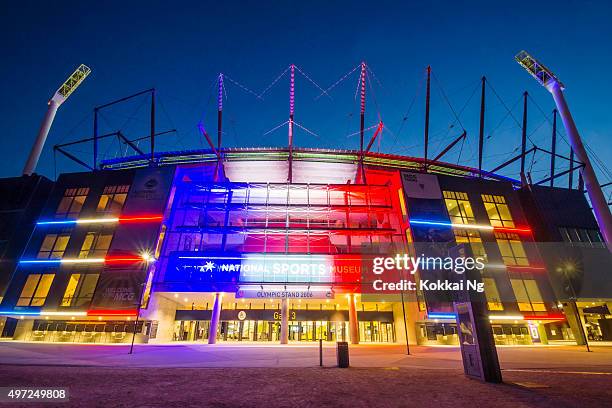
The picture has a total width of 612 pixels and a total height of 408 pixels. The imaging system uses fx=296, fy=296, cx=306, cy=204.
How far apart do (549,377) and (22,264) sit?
150 ft

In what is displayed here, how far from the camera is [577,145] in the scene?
4062 centimetres

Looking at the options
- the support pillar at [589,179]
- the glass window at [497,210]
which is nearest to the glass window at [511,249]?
the glass window at [497,210]

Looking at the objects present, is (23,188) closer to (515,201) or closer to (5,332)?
(5,332)

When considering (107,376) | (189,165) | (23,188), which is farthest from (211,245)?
(107,376)

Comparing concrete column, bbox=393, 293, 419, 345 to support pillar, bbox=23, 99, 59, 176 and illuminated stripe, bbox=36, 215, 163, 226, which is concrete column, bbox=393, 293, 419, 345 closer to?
illuminated stripe, bbox=36, 215, 163, 226

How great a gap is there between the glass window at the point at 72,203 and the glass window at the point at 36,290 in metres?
7.55

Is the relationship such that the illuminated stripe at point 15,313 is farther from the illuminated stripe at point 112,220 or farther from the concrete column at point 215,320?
the concrete column at point 215,320

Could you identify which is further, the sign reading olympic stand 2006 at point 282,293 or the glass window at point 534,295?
the glass window at point 534,295

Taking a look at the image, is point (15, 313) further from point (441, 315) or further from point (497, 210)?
point (497, 210)

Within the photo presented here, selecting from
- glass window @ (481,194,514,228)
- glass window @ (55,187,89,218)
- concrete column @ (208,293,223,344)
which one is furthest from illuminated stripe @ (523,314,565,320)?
glass window @ (55,187,89,218)

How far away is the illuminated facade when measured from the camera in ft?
100

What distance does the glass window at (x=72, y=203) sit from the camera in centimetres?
3649

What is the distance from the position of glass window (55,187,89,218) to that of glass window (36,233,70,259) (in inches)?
104

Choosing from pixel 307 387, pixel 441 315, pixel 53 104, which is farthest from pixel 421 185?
pixel 53 104
